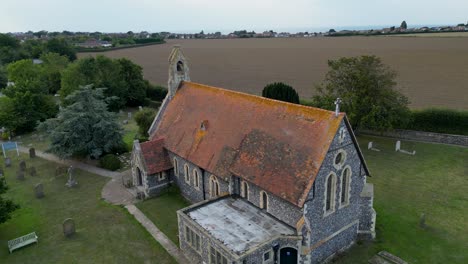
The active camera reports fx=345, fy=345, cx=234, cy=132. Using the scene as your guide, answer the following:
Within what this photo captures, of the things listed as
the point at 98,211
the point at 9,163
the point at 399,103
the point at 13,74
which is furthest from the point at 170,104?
the point at 13,74

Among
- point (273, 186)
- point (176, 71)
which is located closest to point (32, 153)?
point (176, 71)

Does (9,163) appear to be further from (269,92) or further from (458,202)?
(458,202)

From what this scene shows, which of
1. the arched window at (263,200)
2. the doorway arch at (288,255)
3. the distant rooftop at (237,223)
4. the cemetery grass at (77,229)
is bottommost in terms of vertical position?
the cemetery grass at (77,229)

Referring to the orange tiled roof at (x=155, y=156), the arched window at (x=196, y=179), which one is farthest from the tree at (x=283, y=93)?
the arched window at (x=196, y=179)

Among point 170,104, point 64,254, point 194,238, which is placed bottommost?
point 64,254

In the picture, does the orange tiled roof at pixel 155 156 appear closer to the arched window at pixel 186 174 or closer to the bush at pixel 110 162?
the arched window at pixel 186 174
